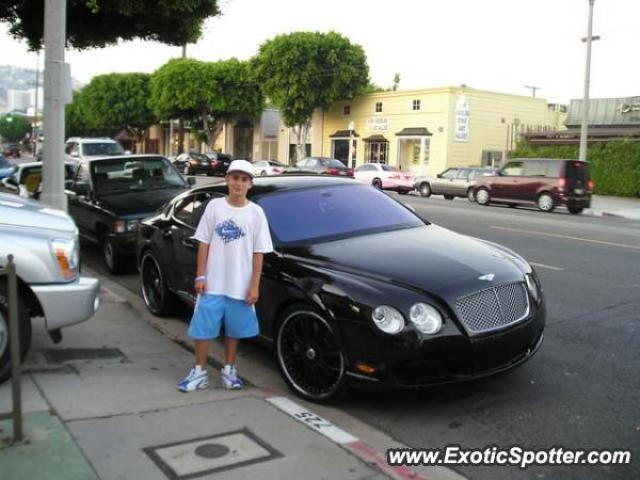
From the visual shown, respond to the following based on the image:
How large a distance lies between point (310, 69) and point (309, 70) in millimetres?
85

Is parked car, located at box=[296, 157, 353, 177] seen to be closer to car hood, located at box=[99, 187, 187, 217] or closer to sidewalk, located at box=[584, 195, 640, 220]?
sidewalk, located at box=[584, 195, 640, 220]

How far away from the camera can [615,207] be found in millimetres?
24500

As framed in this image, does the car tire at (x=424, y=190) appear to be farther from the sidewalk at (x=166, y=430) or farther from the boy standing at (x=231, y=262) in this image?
the boy standing at (x=231, y=262)

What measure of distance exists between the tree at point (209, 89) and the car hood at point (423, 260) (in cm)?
4167

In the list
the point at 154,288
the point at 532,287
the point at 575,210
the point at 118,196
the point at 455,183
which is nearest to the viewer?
the point at 532,287

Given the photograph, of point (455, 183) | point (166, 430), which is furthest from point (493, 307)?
point (455, 183)

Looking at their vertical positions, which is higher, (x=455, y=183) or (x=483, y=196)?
(x=455, y=183)

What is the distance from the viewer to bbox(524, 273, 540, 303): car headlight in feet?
16.0

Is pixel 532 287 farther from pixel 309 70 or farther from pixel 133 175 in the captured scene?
pixel 309 70

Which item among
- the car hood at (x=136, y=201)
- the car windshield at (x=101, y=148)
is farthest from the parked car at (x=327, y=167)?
the car hood at (x=136, y=201)

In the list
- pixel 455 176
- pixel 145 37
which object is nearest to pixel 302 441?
pixel 145 37

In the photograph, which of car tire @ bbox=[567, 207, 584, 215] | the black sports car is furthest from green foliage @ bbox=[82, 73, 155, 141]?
the black sports car

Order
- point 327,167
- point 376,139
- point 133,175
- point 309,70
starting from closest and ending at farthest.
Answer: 1. point 133,175
2. point 327,167
3. point 309,70
4. point 376,139

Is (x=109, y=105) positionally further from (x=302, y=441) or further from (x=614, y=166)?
(x=302, y=441)
